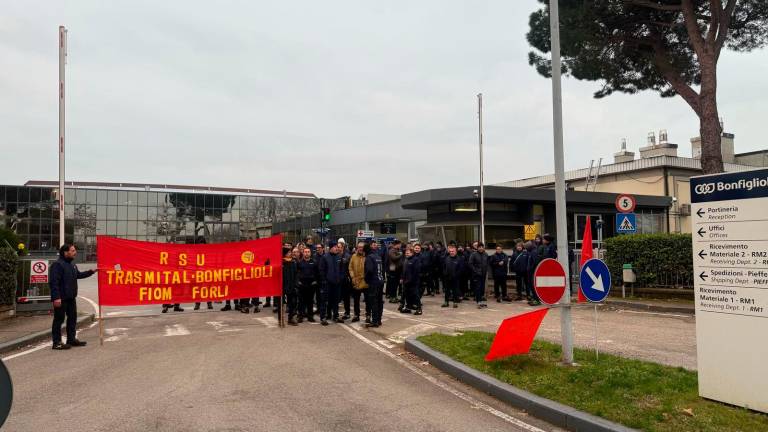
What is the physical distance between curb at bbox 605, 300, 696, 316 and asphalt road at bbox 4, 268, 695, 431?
1.10 metres

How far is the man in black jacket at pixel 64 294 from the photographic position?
9742 millimetres

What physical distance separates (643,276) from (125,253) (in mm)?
14219

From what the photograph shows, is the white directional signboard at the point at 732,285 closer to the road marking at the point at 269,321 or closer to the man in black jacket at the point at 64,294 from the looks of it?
the road marking at the point at 269,321

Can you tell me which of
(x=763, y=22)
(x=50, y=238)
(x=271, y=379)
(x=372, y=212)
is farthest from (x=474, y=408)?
(x=50, y=238)

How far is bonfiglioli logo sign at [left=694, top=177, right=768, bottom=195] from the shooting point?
5273 mm

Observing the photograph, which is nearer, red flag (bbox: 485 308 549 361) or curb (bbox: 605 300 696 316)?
red flag (bbox: 485 308 549 361)

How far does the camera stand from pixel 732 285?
5.48 meters

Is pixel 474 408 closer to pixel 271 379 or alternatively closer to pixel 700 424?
pixel 700 424

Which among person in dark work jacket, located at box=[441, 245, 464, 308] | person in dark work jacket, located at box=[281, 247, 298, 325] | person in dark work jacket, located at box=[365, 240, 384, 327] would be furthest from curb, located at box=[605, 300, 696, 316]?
person in dark work jacket, located at box=[281, 247, 298, 325]

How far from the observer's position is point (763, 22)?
681 inches

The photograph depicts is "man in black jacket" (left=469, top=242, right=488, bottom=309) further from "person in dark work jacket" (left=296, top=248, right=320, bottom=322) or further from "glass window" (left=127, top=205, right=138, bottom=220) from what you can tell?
"glass window" (left=127, top=205, right=138, bottom=220)

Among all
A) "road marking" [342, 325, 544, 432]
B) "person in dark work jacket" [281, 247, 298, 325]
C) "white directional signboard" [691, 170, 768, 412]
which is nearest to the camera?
"white directional signboard" [691, 170, 768, 412]

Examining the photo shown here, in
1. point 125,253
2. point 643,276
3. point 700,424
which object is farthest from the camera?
point 643,276

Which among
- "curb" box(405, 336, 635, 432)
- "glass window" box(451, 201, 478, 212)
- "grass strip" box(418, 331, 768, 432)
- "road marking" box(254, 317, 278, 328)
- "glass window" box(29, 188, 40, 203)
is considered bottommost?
"road marking" box(254, 317, 278, 328)
